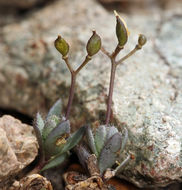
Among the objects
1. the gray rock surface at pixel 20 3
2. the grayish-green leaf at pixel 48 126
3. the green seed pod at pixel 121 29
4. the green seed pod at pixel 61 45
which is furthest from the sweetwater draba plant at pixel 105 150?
the gray rock surface at pixel 20 3

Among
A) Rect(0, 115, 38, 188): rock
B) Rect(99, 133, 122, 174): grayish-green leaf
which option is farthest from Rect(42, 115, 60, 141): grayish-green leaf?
Rect(99, 133, 122, 174): grayish-green leaf

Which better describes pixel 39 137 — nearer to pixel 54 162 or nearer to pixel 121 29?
pixel 54 162

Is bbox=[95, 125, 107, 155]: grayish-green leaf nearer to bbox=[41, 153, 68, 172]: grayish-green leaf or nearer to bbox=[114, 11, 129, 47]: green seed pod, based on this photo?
bbox=[41, 153, 68, 172]: grayish-green leaf

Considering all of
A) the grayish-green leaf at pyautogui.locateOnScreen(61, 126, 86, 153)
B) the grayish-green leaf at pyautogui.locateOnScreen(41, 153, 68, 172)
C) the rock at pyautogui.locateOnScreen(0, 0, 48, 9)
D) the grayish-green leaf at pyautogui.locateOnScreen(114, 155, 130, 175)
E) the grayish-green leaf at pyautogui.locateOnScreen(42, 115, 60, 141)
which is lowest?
the grayish-green leaf at pyautogui.locateOnScreen(41, 153, 68, 172)

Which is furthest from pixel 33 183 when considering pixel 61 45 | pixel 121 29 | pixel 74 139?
pixel 121 29

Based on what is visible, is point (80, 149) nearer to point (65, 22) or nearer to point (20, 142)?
point (20, 142)

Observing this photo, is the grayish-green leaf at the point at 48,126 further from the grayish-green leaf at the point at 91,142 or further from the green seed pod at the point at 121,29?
the green seed pod at the point at 121,29

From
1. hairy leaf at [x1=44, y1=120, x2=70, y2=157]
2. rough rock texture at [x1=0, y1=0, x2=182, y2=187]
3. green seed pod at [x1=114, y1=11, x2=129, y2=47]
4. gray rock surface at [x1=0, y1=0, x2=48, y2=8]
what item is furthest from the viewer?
gray rock surface at [x1=0, y1=0, x2=48, y2=8]
